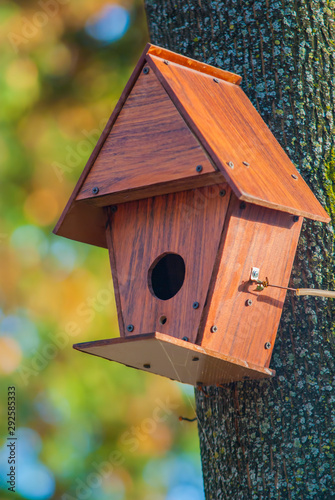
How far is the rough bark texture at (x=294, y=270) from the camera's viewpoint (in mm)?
2023

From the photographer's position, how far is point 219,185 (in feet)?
6.38

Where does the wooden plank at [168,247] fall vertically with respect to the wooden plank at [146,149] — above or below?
below

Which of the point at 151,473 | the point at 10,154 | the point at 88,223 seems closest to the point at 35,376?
the point at 151,473

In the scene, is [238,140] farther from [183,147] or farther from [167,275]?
[167,275]

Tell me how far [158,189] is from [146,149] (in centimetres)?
12

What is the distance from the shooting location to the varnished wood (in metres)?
1.88

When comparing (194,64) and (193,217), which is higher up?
(194,64)

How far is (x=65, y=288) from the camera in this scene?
5520mm

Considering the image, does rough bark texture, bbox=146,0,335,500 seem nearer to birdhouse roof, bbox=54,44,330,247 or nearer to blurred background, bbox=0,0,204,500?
birdhouse roof, bbox=54,44,330,247

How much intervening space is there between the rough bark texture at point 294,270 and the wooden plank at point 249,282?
94 mm

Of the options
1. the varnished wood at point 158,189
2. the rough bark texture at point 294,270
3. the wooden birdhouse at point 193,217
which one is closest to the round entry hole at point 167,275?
the wooden birdhouse at point 193,217

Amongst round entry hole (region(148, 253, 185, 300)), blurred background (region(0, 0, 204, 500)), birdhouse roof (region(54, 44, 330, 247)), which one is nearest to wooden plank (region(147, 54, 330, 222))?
birdhouse roof (region(54, 44, 330, 247))

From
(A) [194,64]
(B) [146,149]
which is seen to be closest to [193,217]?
(B) [146,149]

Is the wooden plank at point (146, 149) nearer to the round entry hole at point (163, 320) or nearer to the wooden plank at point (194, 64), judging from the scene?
the wooden plank at point (194, 64)
